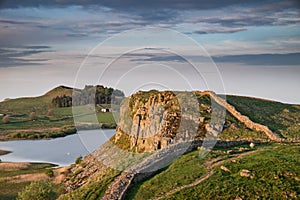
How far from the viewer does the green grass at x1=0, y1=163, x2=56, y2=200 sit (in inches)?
1601

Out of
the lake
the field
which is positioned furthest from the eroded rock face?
the field

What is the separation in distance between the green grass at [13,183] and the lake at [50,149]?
3.61 metres

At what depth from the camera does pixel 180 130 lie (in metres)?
39.0

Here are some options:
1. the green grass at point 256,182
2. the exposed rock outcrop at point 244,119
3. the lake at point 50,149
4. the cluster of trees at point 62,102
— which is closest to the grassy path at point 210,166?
the green grass at point 256,182

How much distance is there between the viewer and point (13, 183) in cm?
4559

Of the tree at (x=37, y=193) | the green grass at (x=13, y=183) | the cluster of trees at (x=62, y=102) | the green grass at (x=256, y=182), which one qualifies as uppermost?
the cluster of trees at (x=62, y=102)

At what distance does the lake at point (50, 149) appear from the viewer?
6362 centimetres

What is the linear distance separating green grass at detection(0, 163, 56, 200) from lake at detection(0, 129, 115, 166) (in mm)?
3612

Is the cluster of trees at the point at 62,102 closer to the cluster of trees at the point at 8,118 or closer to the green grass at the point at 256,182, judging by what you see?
Answer: the cluster of trees at the point at 8,118

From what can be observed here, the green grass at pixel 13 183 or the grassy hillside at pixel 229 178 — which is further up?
the grassy hillside at pixel 229 178

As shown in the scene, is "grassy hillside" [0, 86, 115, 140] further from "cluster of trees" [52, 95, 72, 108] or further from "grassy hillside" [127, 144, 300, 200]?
"grassy hillside" [127, 144, 300, 200]

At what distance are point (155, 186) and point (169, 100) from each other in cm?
1884

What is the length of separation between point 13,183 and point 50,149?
3014 cm

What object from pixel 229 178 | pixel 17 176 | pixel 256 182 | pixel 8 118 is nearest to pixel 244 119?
pixel 229 178
